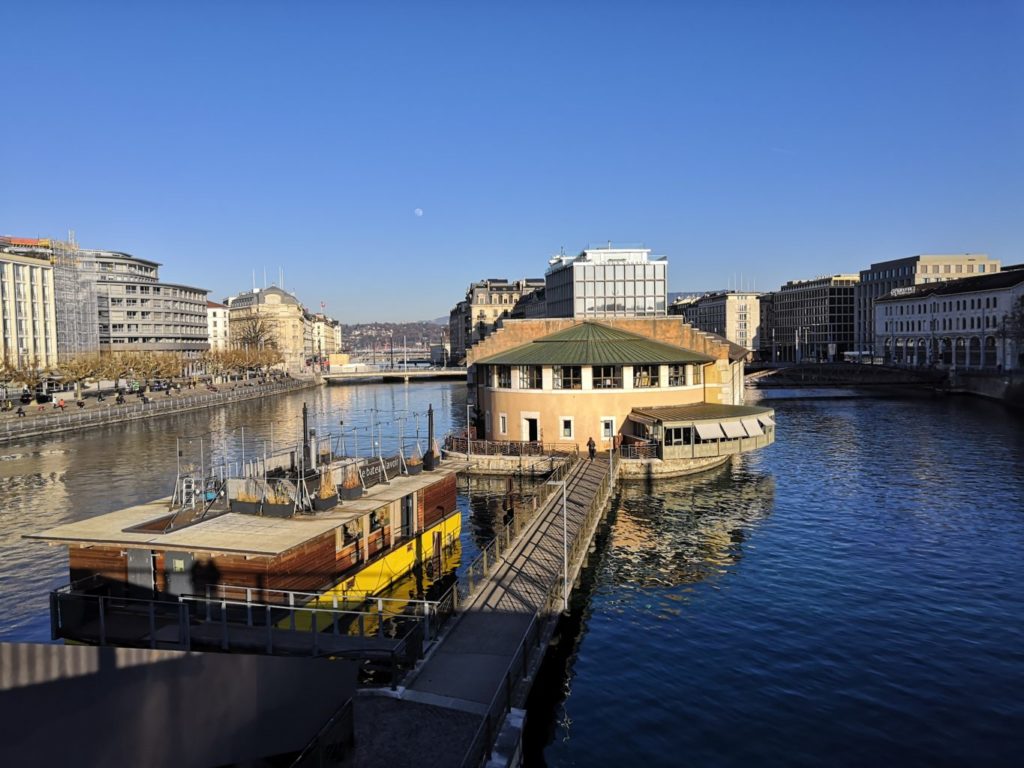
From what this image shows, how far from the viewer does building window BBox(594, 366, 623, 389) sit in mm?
66875

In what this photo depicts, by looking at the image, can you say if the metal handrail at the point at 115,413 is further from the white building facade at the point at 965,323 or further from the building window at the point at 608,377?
the white building facade at the point at 965,323

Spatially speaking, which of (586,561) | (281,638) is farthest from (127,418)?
(281,638)

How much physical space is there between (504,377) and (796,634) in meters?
43.7

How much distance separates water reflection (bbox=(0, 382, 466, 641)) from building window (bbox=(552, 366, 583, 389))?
12863mm

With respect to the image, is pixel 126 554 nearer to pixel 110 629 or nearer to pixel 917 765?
pixel 110 629

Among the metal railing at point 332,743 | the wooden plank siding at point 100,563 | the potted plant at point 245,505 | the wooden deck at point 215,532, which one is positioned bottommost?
the metal railing at point 332,743

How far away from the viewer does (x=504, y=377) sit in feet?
233

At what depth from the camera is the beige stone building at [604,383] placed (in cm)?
6662

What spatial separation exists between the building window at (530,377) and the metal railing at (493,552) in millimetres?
13653

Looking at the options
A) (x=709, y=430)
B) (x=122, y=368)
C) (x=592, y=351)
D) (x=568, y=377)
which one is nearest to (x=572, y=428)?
(x=568, y=377)

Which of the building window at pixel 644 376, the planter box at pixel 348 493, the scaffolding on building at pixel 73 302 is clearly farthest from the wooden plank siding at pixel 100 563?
the scaffolding on building at pixel 73 302

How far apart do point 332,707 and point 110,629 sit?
11198mm

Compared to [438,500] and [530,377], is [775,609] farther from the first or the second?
[530,377]

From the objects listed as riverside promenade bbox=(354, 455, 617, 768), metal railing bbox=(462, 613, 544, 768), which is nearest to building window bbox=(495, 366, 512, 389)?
riverside promenade bbox=(354, 455, 617, 768)
